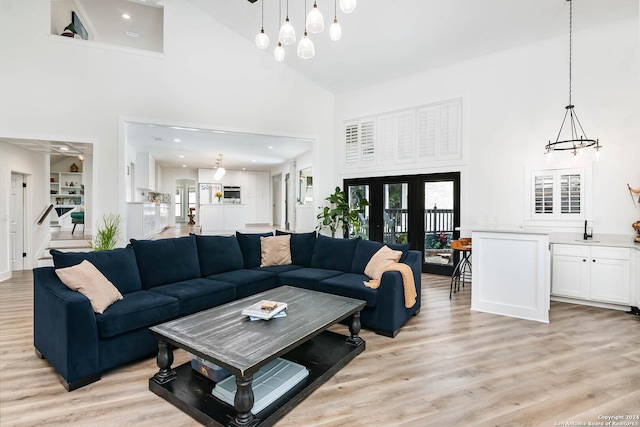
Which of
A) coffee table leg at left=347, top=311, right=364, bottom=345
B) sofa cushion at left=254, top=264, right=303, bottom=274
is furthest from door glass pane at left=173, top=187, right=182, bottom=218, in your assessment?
coffee table leg at left=347, top=311, right=364, bottom=345

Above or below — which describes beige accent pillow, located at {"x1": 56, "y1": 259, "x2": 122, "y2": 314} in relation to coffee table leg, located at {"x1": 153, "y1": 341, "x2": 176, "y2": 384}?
above

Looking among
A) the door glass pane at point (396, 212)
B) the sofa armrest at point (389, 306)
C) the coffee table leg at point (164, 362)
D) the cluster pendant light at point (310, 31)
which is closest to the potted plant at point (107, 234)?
the coffee table leg at point (164, 362)

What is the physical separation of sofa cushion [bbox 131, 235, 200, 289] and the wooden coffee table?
3.99 ft

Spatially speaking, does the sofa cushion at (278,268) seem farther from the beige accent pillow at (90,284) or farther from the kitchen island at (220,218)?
the kitchen island at (220,218)

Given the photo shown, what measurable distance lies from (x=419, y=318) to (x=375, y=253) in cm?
91

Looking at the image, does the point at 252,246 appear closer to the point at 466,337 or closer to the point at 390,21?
the point at 466,337

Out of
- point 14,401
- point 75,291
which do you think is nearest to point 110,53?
point 75,291

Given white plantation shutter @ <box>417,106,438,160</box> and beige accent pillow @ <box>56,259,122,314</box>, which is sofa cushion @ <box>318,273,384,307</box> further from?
white plantation shutter @ <box>417,106,438,160</box>

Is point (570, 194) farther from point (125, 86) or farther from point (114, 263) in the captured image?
point (125, 86)

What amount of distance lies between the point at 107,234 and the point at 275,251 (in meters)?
2.60

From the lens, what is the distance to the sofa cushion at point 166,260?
3.28m

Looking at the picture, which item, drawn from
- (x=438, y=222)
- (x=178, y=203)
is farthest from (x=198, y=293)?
(x=178, y=203)

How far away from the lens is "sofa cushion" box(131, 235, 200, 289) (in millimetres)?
3283

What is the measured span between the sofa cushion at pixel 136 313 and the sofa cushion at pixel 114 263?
5.2 inches
